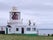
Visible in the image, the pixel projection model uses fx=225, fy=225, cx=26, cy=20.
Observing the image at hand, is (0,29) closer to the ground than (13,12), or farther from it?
closer to the ground

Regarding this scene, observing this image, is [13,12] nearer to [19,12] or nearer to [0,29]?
[19,12]

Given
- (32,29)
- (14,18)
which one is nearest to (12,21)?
(14,18)

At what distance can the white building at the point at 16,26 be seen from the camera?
133 ft

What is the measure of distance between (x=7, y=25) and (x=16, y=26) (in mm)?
1902

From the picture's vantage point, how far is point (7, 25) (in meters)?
41.1

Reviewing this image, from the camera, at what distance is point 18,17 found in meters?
41.1

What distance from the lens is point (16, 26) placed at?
40.2m

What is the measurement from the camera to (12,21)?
40.4m

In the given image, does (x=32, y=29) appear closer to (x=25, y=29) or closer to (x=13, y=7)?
(x=25, y=29)

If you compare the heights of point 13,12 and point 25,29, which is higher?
point 13,12

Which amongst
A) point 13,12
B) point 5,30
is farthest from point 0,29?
point 13,12

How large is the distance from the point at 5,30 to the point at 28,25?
4.33 m

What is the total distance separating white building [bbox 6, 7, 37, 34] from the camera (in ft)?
133

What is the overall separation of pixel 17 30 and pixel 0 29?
10.3 ft
